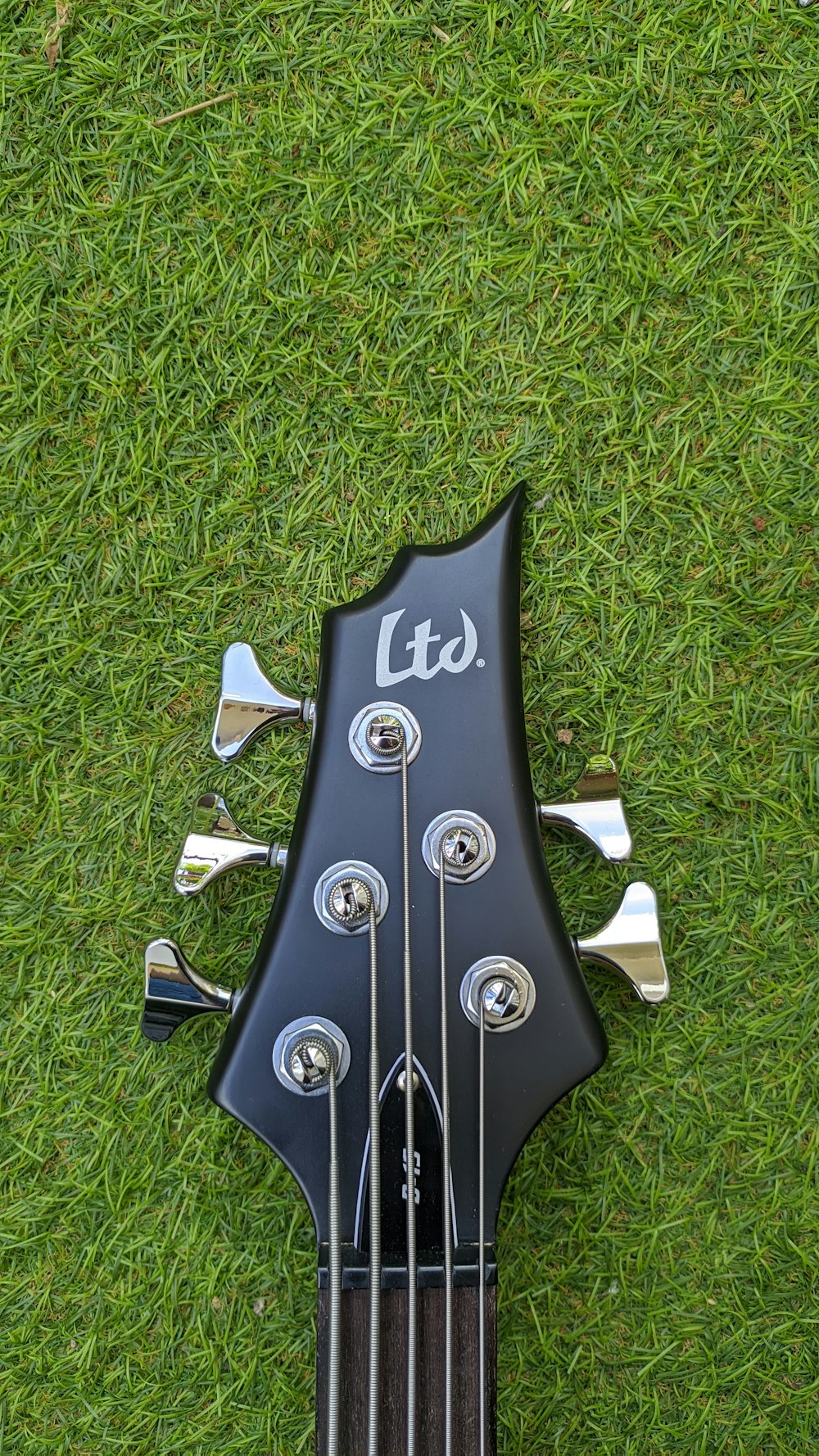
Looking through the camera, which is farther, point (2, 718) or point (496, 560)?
point (2, 718)

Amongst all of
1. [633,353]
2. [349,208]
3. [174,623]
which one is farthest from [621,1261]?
[349,208]

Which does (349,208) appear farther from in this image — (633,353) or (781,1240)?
(781,1240)

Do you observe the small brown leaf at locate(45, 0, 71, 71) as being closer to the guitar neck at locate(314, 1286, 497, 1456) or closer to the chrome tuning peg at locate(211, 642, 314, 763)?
the chrome tuning peg at locate(211, 642, 314, 763)

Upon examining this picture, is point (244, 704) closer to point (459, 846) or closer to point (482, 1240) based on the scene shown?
point (459, 846)

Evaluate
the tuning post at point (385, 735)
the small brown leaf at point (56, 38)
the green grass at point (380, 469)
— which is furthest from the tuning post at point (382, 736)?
the small brown leaf at point (56, 38)

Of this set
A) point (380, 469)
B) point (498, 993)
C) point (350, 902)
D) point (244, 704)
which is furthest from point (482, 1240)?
point (380, 469)

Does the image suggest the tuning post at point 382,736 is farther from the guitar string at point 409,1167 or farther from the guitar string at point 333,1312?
the guitar string at point 333,1312
